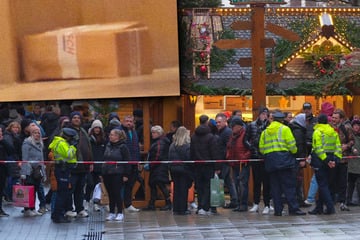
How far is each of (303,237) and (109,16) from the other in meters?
8.41

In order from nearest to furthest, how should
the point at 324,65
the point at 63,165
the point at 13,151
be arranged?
the point at 63,165 < the point at 13,151 < the point at 324,65

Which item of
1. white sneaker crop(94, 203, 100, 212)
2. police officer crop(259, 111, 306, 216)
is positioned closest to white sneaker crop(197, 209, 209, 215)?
police officer crop(259, 111, 306, 216)

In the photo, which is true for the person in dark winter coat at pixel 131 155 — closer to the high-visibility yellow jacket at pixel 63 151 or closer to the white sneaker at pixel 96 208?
the white sneaker at pixel 96 208

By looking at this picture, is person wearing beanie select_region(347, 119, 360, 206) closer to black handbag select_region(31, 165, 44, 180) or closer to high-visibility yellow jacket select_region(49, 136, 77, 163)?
high-visibility yellow jacket select_region(49, 136, 77, 163)

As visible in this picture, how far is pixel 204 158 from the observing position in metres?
15.7

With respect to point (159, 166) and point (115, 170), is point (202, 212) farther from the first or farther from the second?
point (115, 170)

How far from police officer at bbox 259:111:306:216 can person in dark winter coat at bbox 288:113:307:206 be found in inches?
22.8

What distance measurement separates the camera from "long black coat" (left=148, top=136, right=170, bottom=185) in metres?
16.2

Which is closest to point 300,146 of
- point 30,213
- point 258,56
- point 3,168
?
point 258,56

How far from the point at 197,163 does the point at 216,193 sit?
590 millimetres

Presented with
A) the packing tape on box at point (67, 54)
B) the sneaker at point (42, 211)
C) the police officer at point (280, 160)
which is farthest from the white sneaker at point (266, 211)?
the packing tape on box at point (67, 54)

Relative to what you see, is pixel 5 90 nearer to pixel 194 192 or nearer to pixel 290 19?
pixel 194 192

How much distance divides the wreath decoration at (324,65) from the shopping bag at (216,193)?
869 cm

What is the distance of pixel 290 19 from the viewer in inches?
956
